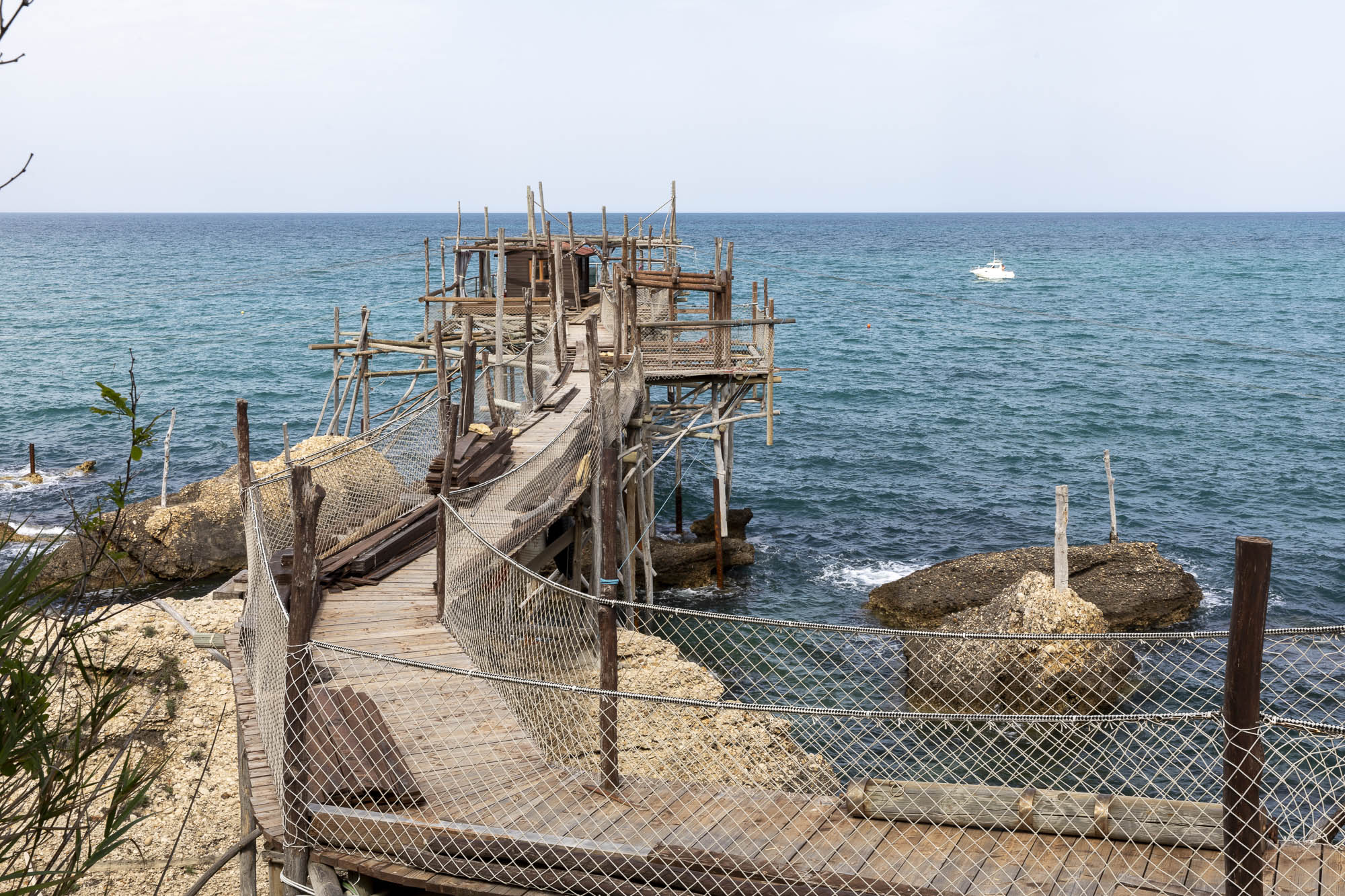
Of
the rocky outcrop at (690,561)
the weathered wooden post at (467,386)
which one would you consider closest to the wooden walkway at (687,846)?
the weathered wooden post at (467,386)

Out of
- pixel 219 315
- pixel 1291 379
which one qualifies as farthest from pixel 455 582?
pixel 219 315

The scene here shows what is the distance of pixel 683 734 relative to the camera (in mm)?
11406

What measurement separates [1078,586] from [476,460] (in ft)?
35.6

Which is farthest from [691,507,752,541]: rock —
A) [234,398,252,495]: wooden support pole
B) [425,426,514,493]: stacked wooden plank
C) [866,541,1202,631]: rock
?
[234,398,252,495]: wooden support pole

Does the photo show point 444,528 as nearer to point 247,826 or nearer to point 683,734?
point 247,826

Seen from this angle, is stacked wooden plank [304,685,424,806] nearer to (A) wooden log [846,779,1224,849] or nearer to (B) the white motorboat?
(A) wooden log [846,779,1224,849]

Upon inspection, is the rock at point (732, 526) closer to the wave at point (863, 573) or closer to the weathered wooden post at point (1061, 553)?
the wave at point (863, 573)

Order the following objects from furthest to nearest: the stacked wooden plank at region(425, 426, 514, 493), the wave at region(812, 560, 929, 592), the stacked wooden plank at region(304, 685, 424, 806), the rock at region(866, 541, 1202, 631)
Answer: the wave at region(812, 560, 929, 592) < the rock at region(866, 541, 1202, 631) < the stacked wooden plank at region(425, 426, 514, 493) < the stacked wooden plank at region(304, 685, 424, 806)

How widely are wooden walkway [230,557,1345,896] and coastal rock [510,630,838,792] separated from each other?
5.40 feet

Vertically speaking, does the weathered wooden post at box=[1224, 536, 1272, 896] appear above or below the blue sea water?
above

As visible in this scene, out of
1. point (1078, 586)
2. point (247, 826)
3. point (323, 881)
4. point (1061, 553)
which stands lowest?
point (1078, 586)

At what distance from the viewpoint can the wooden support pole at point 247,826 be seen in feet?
25.2

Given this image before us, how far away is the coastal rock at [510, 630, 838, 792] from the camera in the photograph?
32.9 feet

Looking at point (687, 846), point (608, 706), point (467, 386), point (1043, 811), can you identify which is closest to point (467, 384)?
point (467, 386)
